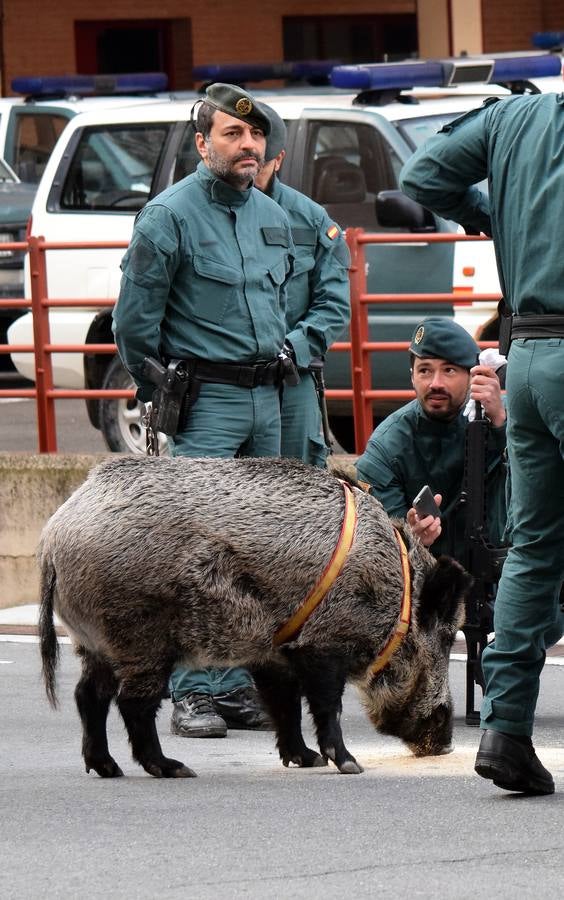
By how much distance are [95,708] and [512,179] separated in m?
2.01

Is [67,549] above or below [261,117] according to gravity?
below

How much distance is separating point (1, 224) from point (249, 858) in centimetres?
1257

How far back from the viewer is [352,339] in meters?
9.77

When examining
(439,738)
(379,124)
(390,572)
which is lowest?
(439,738)

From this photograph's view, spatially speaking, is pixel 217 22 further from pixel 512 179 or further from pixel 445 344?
pixel 512 179

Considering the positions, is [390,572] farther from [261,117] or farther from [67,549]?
[261,117]

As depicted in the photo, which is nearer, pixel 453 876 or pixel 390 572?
pixel 453 876

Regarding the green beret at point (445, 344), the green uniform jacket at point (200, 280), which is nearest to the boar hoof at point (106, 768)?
the green uniform jacket at point (200, 280)

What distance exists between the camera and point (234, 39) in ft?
82.3

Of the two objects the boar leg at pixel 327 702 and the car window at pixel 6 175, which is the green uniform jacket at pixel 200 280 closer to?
the boar leg at pixel 327 702

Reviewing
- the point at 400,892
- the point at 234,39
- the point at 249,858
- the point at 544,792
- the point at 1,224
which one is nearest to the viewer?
the point at 400,892

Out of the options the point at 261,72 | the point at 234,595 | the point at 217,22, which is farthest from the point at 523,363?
the point at 217,22

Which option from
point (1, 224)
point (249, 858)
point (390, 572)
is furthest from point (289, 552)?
point (1, 224)

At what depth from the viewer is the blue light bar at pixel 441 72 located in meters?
11.6
